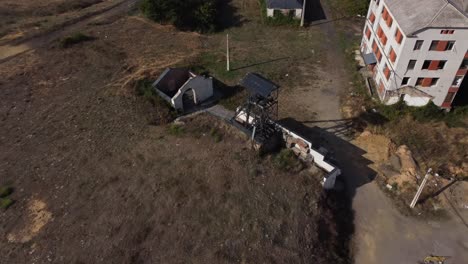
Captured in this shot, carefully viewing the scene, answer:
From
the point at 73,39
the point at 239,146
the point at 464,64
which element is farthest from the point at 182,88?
the point at 464,64

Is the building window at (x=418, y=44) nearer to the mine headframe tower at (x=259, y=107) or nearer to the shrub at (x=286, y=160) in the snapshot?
the mine headframe tower at (x=259, y=107)

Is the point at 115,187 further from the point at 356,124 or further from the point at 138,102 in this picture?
the point at 356,124

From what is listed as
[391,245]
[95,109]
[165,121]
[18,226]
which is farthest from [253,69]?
[18,226]

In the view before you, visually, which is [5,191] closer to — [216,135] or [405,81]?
[216,135]

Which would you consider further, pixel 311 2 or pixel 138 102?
pixel 311 2

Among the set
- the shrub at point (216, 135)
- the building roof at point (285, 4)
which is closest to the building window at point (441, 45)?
the shrub at point (216, 135)
